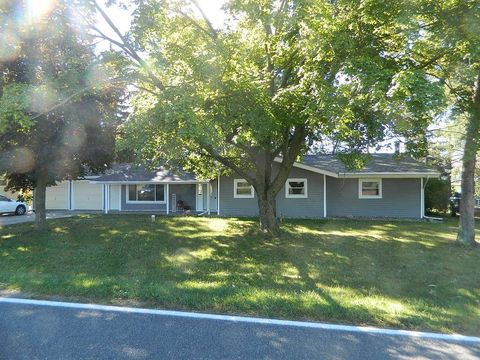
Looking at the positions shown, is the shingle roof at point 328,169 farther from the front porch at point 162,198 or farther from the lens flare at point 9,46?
the lens flare at point 9,46

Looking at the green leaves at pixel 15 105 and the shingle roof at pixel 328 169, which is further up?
the green leaves at pixel 15 105

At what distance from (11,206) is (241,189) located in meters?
14.3

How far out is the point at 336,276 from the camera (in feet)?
27.8

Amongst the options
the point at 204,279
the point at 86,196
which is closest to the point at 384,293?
the point at 204,279

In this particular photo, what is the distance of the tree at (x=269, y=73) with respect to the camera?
27.6 feet

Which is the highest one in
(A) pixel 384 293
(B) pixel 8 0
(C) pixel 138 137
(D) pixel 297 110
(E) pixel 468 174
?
(B) pixel 8 0

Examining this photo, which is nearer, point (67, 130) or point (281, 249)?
point (281, 249)

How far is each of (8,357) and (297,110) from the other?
8.06 m

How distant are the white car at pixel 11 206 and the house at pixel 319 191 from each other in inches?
181

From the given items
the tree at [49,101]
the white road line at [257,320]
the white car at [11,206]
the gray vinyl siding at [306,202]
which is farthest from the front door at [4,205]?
the white road line at [257,320]

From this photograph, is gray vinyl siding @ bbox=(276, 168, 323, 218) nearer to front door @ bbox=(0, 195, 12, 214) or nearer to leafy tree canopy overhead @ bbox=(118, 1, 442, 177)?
leafy tree canopy overhead @ bbox=(118, 1, 442, 177)

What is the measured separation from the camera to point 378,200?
21.4m

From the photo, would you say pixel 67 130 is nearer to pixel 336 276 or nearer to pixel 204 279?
pixel 204 279

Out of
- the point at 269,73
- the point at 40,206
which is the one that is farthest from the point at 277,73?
the point at 40,206
